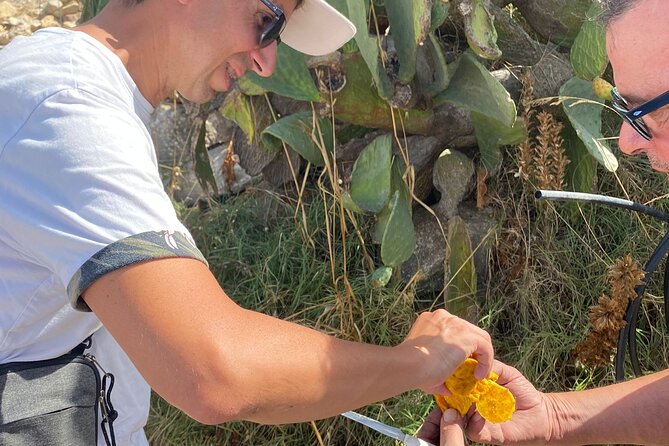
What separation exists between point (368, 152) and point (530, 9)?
33.5 inches

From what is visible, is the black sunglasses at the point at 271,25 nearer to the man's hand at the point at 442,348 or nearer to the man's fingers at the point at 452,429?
the man's hand at the point at 442,348

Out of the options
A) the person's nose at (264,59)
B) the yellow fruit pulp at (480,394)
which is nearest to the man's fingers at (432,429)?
the yellow fruit pulp at (480,394)

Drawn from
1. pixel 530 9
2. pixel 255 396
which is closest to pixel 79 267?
pixel 255 396

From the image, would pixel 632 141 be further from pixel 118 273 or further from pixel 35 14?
pixel 35 14

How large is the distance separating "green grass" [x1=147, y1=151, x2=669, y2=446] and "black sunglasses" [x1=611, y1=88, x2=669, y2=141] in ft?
3.99

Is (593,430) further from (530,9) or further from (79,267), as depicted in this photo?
(530,9)

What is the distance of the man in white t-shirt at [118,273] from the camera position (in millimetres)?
1145

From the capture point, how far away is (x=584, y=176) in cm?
271

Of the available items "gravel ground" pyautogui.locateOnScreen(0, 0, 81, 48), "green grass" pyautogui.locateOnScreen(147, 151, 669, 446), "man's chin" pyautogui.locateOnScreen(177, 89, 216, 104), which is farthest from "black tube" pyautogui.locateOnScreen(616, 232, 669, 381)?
"gravel ground" pyautogui.locateOnScreen(0, 0, 81, 48)

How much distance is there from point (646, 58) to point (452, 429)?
0.88 m

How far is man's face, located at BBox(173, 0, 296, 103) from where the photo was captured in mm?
1572

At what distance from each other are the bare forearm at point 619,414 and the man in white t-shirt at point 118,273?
0.62 metres

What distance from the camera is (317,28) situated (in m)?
2.02

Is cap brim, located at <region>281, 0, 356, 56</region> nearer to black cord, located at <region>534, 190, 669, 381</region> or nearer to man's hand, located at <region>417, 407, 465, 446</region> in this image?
black cord, located at <region>534, 190, 669, 381</region>
